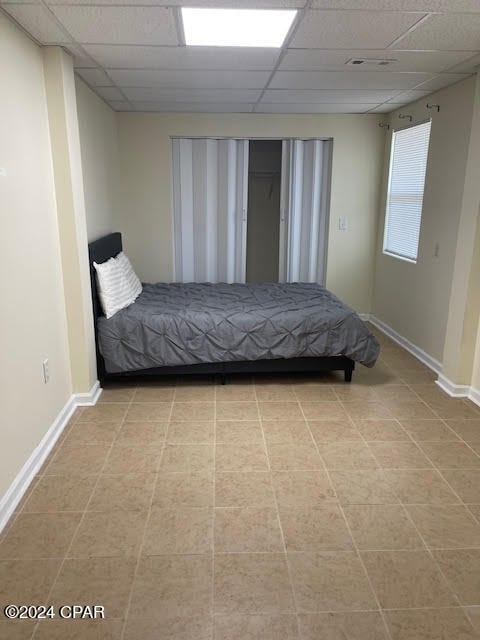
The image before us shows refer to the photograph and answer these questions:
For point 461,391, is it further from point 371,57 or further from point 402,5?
point 402,5

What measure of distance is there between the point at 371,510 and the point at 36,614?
1.47 meters

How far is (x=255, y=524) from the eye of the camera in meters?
2.15

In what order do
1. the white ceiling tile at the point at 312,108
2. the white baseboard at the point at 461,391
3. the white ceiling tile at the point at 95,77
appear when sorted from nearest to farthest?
1. the white ceiling tile at the point at 95,77
2. the white baseboard at the point at 461,391
3. the white ceiling tile at the point at 312,108

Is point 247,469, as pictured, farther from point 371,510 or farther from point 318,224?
point 318,224

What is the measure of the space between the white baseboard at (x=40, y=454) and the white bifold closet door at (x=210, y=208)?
2.26 meters

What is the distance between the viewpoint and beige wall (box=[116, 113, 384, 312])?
16.4 feet

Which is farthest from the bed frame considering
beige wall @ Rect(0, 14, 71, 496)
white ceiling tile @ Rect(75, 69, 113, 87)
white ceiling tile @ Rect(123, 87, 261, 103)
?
white ceiling tile @ Rect(123, 87, 261, 103)

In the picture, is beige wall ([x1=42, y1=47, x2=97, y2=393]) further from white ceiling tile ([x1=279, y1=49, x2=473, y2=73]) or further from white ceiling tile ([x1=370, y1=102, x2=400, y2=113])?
white ceiling tile ([x1=370, y1=102, x2=400, y2=113])

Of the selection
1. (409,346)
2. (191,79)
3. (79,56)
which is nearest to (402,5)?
(191,79)

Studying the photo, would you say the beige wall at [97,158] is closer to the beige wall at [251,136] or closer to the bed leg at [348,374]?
the beige wall at [251,136]

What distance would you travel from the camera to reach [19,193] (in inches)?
95.0

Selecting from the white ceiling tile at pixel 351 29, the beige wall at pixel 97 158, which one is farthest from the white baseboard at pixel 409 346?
the beige wall at pixel 97 158

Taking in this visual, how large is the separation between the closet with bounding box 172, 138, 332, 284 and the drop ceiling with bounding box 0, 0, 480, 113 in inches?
27.7

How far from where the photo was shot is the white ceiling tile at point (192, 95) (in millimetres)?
3938
